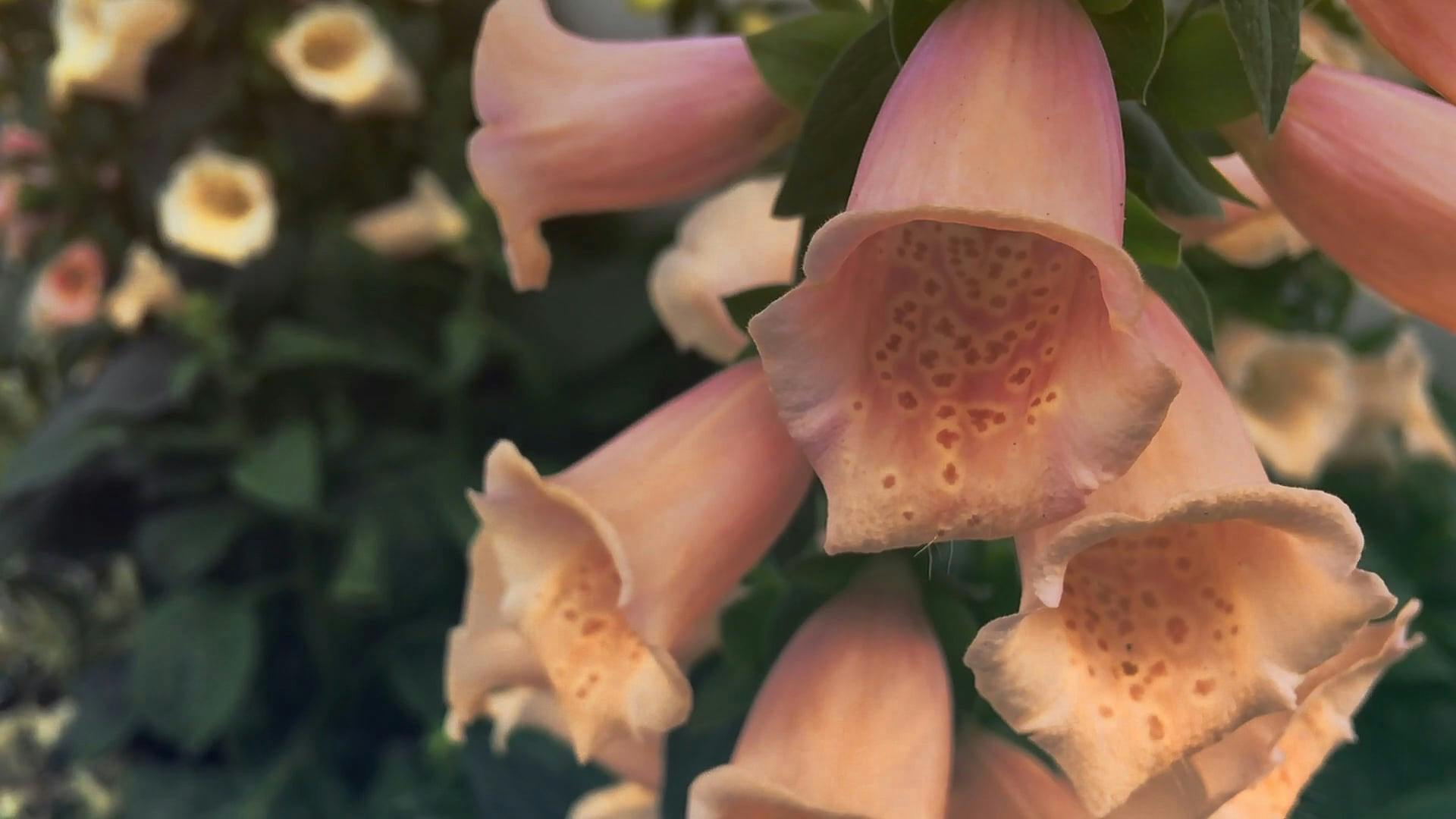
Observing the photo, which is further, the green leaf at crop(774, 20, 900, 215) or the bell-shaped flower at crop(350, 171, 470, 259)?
the bell-shaped flower at crop(350, 171, 470, 259)

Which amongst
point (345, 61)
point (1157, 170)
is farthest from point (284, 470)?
point (1157, 170)

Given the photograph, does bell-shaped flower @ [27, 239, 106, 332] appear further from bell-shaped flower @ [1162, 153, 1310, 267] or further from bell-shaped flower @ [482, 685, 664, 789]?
bell-shaped flower @ [1162, 153, 1310, 267]

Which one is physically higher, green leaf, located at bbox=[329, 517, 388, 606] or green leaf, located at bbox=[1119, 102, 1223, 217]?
green leaf, located at bbox=[1119, 102, 1223, 217]

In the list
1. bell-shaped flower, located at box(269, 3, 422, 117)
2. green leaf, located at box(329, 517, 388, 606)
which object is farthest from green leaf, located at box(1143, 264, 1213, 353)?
bell-shaped flower, located at box(269, 3, 422, 117)

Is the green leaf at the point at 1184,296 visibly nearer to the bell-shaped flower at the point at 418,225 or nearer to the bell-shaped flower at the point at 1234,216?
the bell-shaped flower at the point at 1234,216

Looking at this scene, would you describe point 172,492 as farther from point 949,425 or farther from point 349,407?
point 949,425

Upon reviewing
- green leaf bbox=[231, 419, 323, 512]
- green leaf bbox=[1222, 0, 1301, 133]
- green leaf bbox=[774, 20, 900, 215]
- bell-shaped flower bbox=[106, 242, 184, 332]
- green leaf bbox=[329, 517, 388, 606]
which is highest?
green leaf bbox=[1222, 0, 1301, 133]
